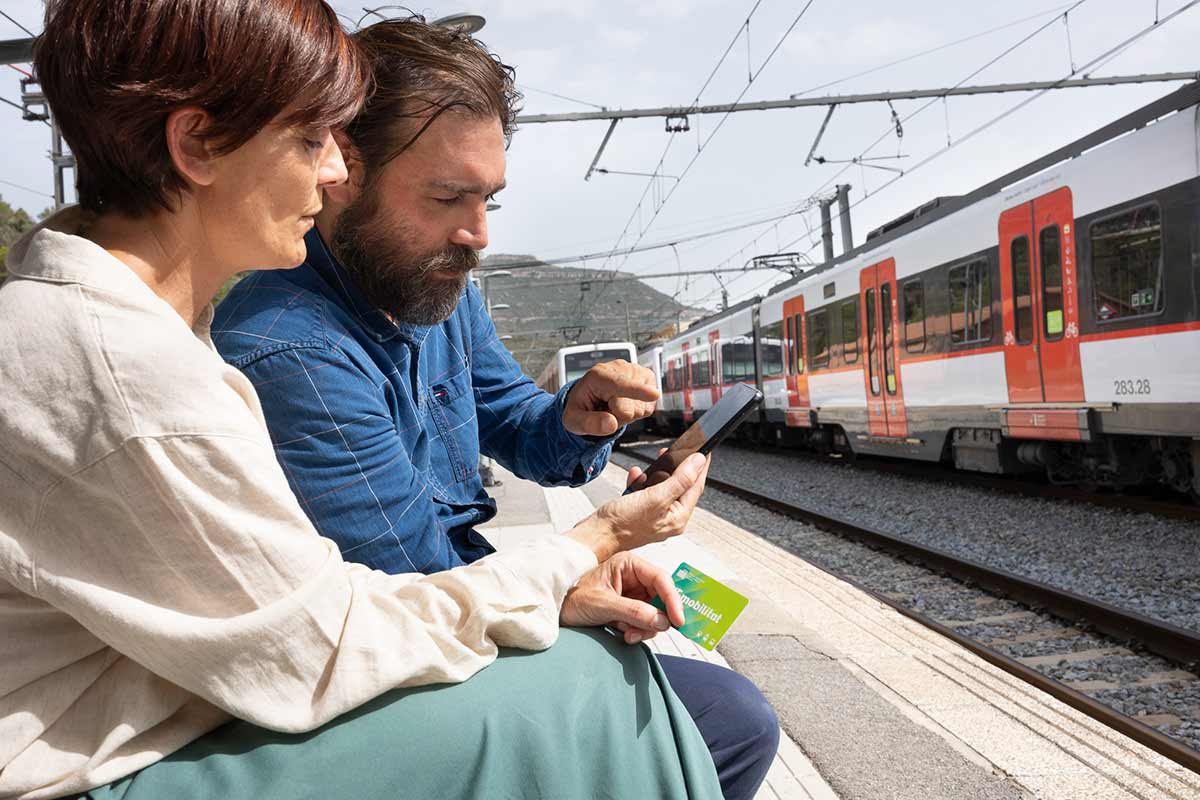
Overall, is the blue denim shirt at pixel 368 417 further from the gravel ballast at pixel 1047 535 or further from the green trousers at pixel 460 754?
the gravel ballast at pixel 1047 535

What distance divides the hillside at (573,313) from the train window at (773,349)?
16.2 metres

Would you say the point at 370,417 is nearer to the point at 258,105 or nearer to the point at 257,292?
the point at 257,292

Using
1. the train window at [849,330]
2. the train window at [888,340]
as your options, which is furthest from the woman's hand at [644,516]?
the train window at [849,330]

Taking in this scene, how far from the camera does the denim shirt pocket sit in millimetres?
2238

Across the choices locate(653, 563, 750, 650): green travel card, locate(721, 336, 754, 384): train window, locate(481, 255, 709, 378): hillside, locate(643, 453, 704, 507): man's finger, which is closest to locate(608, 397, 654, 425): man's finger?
locate(643, 453, 704, 507): man's finger

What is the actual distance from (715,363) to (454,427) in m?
24.9

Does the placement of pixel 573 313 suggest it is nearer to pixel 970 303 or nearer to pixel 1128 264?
pixel 970 303

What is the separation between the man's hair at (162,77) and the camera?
121cm

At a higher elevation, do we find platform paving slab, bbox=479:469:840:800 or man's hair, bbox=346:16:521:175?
man's hair, bbox=346:16:521:175

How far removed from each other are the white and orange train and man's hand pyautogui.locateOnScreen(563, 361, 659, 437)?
7168 mm

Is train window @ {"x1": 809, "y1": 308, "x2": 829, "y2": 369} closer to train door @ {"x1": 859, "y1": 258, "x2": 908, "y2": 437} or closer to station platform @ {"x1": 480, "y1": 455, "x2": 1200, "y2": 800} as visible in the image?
train door @ {"x1": 859, "y1": 258, "x2": 908, "y2": 437}

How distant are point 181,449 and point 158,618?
181 millimetres

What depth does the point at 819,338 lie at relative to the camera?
1741 cm

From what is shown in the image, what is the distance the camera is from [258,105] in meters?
1.31
